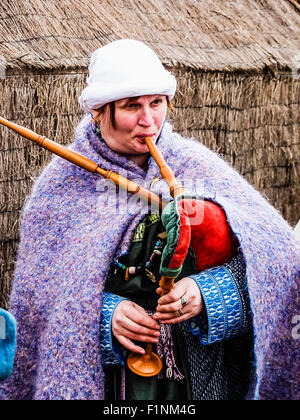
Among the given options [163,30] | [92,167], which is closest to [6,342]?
[92,167]

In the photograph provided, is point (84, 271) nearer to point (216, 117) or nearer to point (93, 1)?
point (93, 1)

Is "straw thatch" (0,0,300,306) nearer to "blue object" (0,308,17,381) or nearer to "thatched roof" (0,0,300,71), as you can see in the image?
"thatched roof" (0,0,300,71)

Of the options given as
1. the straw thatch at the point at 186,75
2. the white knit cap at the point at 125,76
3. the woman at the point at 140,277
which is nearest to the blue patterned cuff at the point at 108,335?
the woman at the point at 140,277

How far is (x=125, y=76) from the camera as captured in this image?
72.4 inches

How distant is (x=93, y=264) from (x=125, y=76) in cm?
53

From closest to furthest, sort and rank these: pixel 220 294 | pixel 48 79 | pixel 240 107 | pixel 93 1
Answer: pixel 220 294 < pixel 48 79 < pixel 93 1 < pixel 240 107

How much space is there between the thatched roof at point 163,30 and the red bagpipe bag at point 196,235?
1635 millimetres

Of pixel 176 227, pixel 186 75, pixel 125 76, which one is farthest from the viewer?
pixel 186 75

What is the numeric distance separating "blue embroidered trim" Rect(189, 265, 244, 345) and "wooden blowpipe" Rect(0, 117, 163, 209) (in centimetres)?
24

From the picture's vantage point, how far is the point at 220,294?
5.89 ft

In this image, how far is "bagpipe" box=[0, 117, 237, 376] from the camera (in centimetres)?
161

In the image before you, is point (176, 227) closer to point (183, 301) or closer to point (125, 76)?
point (183, 301)
